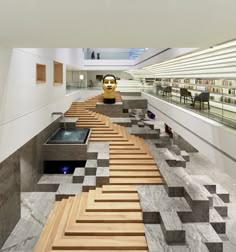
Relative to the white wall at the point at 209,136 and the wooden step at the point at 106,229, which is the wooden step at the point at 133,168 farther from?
the wooden step at the point at 106,229

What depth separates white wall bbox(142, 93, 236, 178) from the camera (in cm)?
508

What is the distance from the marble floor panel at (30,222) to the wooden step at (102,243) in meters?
1.01

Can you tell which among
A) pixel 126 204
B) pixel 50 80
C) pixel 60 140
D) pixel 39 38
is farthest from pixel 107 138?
pixel 39 38

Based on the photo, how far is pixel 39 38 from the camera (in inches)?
182

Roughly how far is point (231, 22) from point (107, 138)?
9.35 metres

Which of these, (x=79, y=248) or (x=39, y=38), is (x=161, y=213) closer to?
(x=79, y=248)

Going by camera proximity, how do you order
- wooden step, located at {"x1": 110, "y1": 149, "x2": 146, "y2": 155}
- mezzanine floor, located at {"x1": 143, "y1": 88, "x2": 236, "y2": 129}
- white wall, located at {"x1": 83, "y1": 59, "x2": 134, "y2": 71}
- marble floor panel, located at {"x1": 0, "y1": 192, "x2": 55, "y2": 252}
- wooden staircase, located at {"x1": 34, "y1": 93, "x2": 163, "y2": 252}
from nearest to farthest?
1. mezzanine floor, located at {"x1": 143, "y1": 88, "x2": 236, "y2": 129}
2. wooden staircase, located at {"x1": 34, "y1": 93, "x2": 163, "y2": 252}
3. marble floor panel, located at {"x1": 0, "y1": 192, "x2": 55, "y2": 252}
4. wooden step, located at {"x1": 110, "y1": 149, "x2": 146, "y2": 155}
5. white wall, located at {"x1": 83, "y1": 59, "x2": 134, "y2": 71}

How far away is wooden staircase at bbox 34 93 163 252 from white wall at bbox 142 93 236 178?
78.1 inches

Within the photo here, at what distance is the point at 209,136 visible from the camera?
5.97 meters

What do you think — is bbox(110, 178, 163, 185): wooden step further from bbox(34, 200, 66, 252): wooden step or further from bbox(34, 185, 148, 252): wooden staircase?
bbox(34, 200, 66, 252): wooden step

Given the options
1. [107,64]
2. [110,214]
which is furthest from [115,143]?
[107,64]

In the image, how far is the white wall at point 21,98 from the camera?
5.71 meters

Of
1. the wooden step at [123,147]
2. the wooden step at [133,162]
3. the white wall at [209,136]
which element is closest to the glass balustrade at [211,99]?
the white wall at [209,136]

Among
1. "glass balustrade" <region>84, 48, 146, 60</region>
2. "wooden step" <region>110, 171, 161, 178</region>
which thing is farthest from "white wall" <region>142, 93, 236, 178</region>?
"glass balustrade" <region>84, 48, 146, 60</region>
